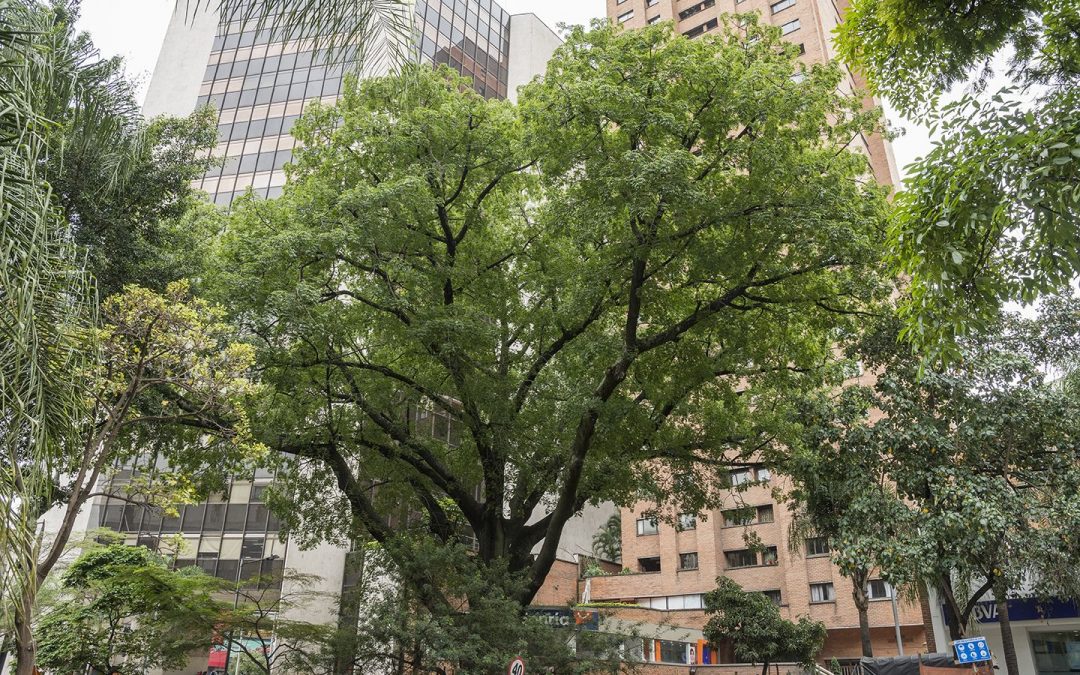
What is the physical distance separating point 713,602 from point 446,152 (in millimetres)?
20983

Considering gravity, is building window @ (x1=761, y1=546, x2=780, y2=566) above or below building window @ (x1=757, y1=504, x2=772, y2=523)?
below

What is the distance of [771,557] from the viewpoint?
3672cm

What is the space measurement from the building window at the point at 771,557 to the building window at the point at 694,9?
35882 millimetres

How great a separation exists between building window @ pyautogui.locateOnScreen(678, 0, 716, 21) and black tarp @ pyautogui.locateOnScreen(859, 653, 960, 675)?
4324cm

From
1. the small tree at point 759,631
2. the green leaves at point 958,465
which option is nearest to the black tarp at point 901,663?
the green leaves at point 958,465

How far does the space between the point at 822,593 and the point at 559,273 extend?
2621cm

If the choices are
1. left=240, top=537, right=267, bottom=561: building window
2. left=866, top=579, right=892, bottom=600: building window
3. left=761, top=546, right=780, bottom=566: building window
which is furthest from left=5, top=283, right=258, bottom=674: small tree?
left=761, top=546, right=780, bottom=566: building window

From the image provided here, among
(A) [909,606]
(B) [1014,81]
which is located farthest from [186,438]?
(A) [909,606]

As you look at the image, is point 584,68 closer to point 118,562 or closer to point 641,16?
point 118,562

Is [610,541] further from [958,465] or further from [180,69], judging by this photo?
[180,69]

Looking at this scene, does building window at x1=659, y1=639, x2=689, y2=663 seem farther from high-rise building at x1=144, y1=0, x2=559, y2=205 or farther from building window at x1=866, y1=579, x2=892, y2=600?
high-rise building at x1=144, y1=0, x2=559, y2=205

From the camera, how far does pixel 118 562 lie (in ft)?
68.8

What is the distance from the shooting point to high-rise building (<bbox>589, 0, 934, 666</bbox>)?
3180 centimetres

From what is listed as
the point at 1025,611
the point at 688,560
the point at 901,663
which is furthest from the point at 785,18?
the point at 901,663
